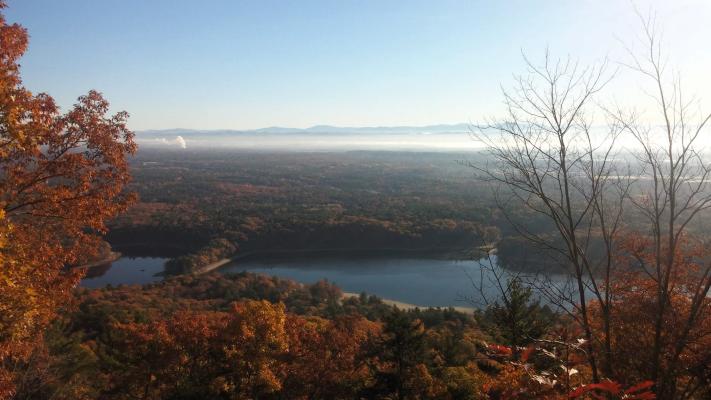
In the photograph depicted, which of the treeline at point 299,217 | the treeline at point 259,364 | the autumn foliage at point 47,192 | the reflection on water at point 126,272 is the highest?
the autumn foliage at point 47,192

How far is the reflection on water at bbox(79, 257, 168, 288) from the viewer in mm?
35400

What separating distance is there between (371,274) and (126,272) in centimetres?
2046

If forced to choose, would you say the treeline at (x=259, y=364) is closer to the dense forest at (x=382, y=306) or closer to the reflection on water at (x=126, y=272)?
the dense forest at (x=382, y=306)

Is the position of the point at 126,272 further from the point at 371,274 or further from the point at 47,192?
the point at 47,192

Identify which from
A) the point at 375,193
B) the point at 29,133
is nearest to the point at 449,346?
the point at 29,133

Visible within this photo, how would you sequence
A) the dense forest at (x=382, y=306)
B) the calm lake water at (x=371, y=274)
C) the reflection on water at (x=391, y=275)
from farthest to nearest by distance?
the calm lake water at (x=371, y=274) < the reflection on water at (x=391, y=275) < the dense forest at (x=382, y=306)

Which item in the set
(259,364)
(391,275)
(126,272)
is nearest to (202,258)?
(126,272)

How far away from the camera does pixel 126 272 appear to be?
38.1 meters

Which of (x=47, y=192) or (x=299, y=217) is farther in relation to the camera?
(x=299, y=217)

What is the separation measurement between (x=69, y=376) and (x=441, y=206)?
49.6 meters

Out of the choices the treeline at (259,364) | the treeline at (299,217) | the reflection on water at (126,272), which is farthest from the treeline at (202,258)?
the treeline at (259,364)

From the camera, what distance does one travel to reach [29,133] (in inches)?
143

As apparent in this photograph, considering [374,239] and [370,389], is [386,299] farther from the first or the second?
[370,389]

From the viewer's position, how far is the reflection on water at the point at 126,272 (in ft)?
116
